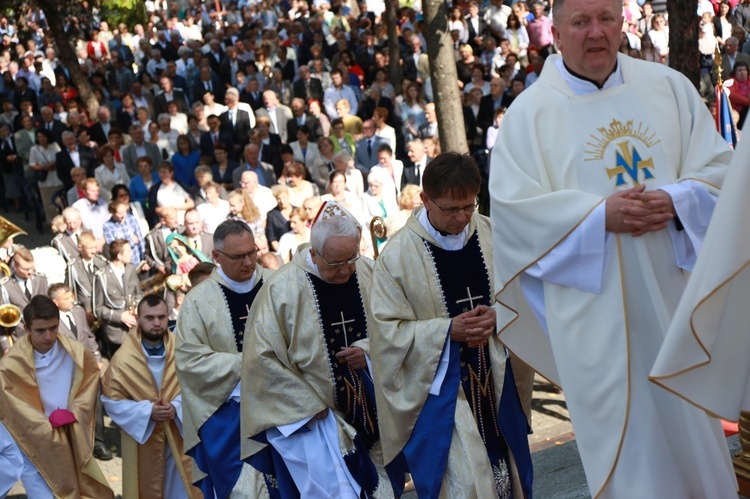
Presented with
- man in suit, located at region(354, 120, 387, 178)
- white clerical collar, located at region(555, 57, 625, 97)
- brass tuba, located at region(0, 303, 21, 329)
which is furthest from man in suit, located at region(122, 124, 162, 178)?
white clerical collar, located at region(555, 57, 625, 97)

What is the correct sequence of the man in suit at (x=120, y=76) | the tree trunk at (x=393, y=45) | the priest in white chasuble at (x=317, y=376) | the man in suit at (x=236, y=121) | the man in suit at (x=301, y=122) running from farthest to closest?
the man in suit at (x=120, y=76) < the tree trunk at (x=393, y=45) < the man in suit at (x=301, y=122) < the man in suit at (x=236, y=121) < the priest in white chasuble at (x=317, y=376)

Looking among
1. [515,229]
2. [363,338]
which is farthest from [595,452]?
[363,338]

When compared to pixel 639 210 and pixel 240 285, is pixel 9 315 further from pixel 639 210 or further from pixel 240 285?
pixel 639 210

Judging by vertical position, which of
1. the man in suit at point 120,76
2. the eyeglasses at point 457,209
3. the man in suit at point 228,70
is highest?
the man in suit at point 120,76

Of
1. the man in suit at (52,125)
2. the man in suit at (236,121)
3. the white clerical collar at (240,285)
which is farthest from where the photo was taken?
the man in suit at (52,125)

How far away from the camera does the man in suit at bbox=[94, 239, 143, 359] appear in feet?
35.3

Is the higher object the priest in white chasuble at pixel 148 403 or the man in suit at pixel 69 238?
the man in suit at pixel 69 238

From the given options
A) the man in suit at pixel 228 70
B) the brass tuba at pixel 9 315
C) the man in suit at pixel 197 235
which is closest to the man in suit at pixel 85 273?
the man in suit at pixel 197 235

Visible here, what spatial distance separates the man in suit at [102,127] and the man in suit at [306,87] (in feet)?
9.59

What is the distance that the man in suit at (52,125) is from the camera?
16.9 metres

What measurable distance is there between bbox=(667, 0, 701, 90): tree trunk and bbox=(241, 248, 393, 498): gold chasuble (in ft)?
13.2

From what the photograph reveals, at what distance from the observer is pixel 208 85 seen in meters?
18.5

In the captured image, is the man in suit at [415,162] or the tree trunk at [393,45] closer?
the man in suit at [415,162]

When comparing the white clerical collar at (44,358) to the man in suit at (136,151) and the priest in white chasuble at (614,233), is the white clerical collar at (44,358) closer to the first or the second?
the priest in white chasuble at (614,233)
